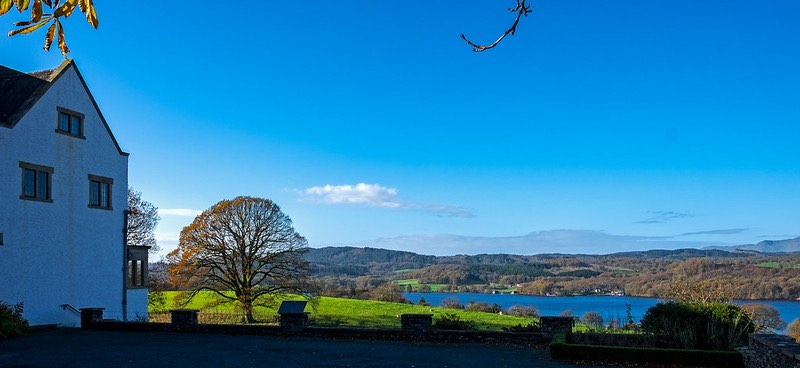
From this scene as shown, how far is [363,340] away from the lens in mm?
17906

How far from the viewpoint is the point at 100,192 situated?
24312 millimetres

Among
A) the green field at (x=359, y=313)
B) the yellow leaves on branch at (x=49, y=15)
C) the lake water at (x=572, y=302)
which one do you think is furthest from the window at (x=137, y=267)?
the yellow leaves on branch at (x=49, y=15)

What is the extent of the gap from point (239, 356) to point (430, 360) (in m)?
4.37

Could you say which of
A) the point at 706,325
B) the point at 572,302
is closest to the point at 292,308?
the point at 706,325

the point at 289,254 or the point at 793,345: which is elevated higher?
the point at 289,254

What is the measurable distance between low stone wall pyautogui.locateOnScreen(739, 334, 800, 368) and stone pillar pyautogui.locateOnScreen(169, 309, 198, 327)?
14971 millimetres

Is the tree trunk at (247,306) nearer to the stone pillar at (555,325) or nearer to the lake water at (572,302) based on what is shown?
the lake water at (572,302)

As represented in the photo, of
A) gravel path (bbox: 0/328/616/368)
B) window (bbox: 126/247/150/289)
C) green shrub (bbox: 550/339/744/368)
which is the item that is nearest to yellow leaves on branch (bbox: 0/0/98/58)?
gravel path (bbox: 0/328/616/368)

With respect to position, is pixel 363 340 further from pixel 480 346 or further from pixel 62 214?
pixel 62 214

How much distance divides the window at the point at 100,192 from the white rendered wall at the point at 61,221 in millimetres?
204

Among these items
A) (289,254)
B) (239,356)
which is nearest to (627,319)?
(239,356)

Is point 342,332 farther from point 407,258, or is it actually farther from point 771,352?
point 407,258

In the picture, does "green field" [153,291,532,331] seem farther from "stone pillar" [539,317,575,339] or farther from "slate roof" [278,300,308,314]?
"slate roof" [278,300,308,314]

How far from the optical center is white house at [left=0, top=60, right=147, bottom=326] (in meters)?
20.5
